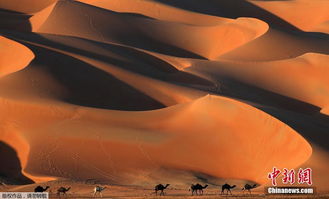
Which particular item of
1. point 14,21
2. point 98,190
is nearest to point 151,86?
point 98,190

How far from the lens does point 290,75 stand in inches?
1833

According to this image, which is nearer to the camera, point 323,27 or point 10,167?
point 10,167

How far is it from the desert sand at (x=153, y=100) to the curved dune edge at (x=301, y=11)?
3077 millimetres

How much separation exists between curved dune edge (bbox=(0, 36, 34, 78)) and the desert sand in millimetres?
84

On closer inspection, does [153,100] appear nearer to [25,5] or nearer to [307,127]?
[307,127]

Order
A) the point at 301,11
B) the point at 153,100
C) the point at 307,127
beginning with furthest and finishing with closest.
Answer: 1. the point at 301,11
2. the point at 153,100
3. the point at 307,127

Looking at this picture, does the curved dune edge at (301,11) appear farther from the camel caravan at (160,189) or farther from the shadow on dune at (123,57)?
the camel caravan at (160,189)

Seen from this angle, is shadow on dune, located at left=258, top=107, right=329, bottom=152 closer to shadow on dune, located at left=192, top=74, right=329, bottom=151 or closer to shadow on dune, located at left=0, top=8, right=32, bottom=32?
shadow on dune, located at left=192, top=74, right=329, bottom=151

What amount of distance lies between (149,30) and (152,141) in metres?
23.3

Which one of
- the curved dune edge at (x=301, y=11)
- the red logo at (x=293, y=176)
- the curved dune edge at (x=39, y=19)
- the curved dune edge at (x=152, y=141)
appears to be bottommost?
the red logo at (x=293, y=176)

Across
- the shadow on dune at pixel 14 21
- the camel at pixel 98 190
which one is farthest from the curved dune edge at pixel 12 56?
the camel at pixel 98 190

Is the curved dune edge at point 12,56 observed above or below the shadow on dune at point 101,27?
below

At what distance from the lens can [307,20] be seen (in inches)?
2571

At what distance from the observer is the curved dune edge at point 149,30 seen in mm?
53875
